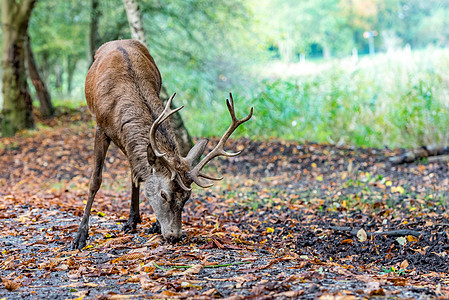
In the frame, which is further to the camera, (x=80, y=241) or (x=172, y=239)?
(x=80, y=241)

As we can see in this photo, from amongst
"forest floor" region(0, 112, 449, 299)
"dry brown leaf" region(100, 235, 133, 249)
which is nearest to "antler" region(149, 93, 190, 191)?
"forest floor" region(0, 112, 449, 299)

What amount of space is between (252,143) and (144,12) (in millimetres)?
4740

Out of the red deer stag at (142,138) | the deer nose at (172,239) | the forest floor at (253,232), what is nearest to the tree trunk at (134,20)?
the forest floor at (253,232)

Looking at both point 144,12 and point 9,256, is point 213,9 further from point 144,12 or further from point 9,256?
point 9,256

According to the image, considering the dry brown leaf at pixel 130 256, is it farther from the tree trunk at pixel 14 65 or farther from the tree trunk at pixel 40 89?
the tree trunk at pixel 40 89

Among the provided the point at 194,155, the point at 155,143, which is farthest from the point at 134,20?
the point at 155,143

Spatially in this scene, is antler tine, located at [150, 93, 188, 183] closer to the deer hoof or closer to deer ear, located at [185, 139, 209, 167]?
deer ear, located at [185, 139, 209, 167]

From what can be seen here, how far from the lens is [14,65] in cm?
1347

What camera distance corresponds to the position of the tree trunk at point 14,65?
43.9 feet

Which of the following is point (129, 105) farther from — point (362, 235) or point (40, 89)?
point (40, 89)

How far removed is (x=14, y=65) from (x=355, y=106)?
8684 mm

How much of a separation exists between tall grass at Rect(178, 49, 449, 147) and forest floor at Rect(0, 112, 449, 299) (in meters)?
1.18

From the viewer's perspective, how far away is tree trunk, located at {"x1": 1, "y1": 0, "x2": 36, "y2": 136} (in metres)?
13.4

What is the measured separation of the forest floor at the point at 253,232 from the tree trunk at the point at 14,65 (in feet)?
8.59
